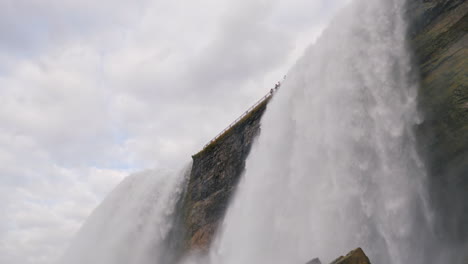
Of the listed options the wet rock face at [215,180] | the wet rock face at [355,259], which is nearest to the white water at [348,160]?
the wet rock face at [355,259]

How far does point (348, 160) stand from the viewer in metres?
12.9

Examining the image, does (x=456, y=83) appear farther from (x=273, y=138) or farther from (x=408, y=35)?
(x=273, y=138)

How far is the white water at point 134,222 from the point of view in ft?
100

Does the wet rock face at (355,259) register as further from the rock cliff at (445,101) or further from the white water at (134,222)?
the white water at (134,222)

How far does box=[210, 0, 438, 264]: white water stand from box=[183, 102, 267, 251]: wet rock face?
686cm

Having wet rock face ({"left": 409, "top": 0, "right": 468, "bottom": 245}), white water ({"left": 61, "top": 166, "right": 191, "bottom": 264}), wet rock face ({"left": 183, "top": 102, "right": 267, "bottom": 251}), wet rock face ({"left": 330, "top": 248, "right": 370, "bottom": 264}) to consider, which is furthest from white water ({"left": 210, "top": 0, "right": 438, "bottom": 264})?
white water ({"left": 61, "top": 166, "right": 191, "bottom": 264})

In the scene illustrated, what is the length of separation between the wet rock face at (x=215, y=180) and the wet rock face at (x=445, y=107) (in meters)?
11.4

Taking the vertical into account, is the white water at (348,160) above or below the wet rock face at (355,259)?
above

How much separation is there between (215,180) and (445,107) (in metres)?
17.6

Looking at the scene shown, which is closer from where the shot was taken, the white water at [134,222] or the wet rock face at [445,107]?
the wet rock face at [445,107]

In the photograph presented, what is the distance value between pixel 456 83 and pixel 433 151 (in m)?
2.27

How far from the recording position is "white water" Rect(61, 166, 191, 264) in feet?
100

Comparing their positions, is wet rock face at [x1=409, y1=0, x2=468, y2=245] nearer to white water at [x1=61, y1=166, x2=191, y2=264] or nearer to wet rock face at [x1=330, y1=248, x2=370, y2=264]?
wet rock face at [x1=330, y1=248, x2=370, y2=264]

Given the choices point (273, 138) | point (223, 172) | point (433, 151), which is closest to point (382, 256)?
point (433, 151)
